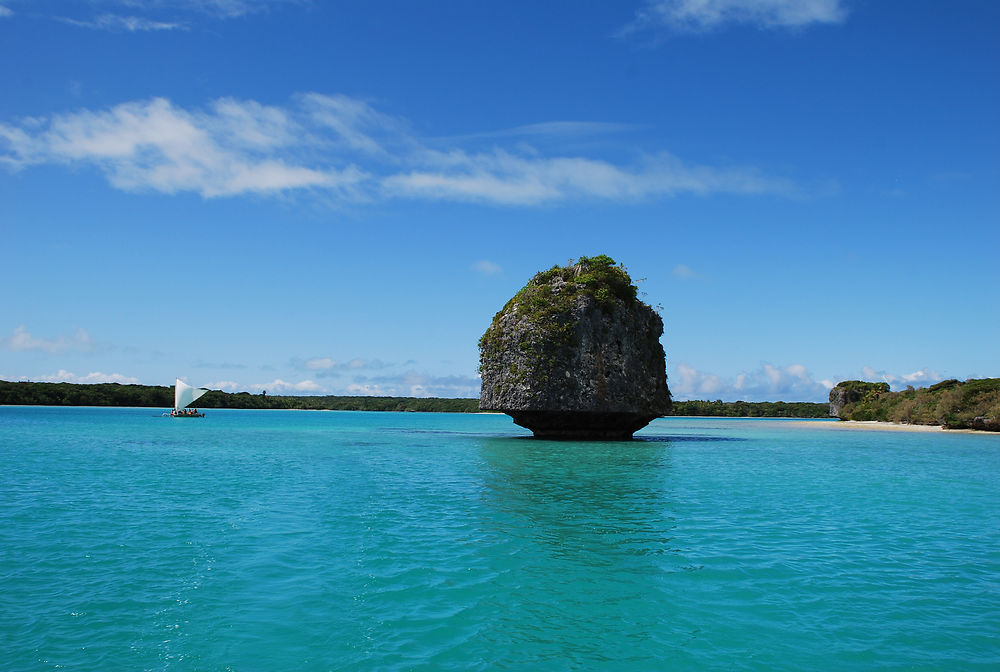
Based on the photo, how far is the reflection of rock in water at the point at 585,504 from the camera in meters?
12.1

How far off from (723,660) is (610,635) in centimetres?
129

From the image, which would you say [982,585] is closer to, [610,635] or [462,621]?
[610,635]

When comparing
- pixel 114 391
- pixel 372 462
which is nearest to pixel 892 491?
pixel 372 462

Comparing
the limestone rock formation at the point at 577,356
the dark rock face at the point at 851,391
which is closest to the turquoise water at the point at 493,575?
the limestone rock formation at the point at 577,356

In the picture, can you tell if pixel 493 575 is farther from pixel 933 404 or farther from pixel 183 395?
pixel 183 395

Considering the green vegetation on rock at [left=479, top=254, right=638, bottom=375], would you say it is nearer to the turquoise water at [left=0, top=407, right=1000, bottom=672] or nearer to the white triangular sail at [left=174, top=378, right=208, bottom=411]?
the turquoise water at [left=0, top=407, right=1000, bottom=672]

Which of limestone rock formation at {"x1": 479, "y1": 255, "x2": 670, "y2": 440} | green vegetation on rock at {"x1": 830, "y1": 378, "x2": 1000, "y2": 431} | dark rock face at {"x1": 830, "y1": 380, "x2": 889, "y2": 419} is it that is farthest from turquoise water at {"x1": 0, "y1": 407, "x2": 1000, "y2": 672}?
dark rock face at {"x1": 830, "y1": 380, "x2": 889, "y2": 419}

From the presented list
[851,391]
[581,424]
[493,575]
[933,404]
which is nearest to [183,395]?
[581,424]

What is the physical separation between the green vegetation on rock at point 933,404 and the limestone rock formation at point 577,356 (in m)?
40.3

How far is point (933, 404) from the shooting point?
7406cm

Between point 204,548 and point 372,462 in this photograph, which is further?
point 372,462

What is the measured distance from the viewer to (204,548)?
39.0ft

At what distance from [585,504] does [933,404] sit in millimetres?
74468

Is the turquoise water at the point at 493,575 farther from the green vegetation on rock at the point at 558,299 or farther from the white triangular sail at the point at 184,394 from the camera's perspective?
the white triangular sail at the point at 184,394
